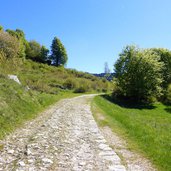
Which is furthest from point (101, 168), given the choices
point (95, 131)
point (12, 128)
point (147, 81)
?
point (147, 81)

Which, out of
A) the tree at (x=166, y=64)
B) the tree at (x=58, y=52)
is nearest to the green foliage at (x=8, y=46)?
the tree at (x=166, y=64)

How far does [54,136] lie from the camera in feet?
34.8

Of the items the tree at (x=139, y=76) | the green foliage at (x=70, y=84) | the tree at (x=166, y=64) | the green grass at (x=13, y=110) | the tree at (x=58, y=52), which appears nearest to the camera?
the green grass at (x=13, y=110)

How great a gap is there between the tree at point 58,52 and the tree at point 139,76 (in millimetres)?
53205

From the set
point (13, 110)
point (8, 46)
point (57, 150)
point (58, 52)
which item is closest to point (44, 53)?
point (58, 52)

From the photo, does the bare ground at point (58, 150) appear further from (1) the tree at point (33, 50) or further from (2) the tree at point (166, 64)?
(1) the tree at point (33, 50)

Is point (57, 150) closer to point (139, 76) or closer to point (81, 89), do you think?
point (139, 76)

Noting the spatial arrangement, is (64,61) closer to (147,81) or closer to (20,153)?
(147,81)

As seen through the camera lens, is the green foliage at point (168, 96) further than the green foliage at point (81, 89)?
No

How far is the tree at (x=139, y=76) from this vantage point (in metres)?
39.8

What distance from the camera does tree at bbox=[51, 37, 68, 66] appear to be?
9225 cm

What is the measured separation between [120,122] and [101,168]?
8.30m

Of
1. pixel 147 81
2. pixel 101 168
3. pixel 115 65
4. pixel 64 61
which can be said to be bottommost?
pixel 101 168

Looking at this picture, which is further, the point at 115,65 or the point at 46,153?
the point at 115,65
